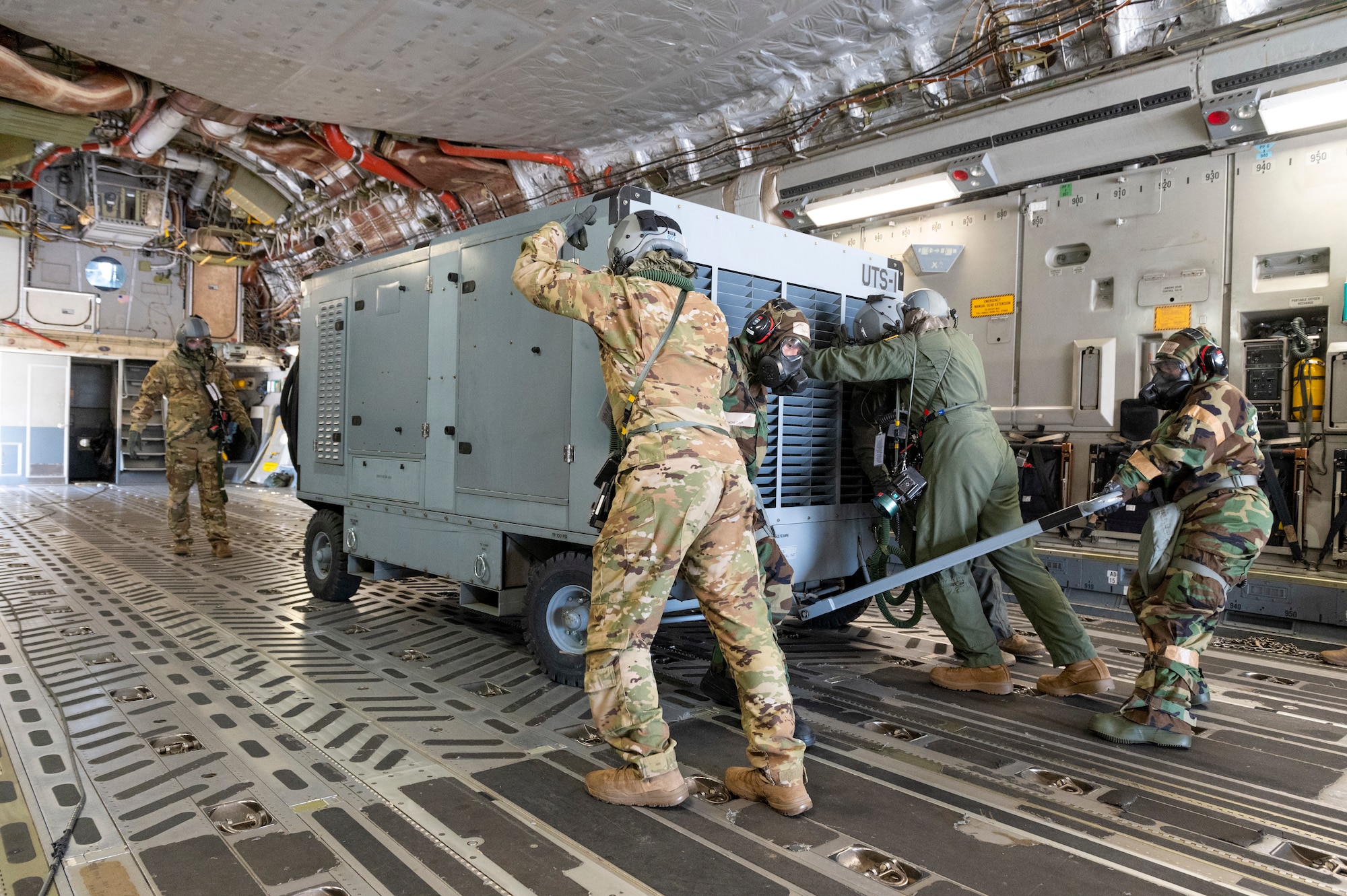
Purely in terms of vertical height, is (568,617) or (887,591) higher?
(887,591)

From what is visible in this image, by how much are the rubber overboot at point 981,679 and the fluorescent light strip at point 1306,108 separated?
3.86 metres

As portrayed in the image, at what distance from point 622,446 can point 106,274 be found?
17.3m

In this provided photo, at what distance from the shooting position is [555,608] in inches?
162

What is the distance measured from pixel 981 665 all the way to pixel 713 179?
560cm

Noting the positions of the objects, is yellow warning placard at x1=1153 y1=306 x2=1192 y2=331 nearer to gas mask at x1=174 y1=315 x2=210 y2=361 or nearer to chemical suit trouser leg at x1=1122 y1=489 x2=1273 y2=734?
chemical suit trouser leg at x1=1122 y1=489 x2=1273 y2=734

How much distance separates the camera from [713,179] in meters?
8.17

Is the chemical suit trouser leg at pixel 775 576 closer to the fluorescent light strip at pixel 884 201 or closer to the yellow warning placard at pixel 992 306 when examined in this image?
the yellow warning placard at pixel 992 306

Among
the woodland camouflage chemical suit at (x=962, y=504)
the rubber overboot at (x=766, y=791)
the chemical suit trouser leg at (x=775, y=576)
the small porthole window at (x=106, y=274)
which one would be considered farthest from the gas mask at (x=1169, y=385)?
the small porthole window at (x=106, y=274)

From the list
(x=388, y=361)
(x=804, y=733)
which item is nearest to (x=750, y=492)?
(x=804, y=733)

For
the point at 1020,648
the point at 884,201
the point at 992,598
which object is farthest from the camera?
the point at 884,201

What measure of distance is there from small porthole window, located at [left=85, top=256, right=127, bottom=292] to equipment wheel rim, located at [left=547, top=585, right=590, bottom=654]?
53.4 feet

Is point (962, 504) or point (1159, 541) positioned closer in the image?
point (1159, 541)

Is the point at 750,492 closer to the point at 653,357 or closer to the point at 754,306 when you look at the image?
the point at 653,357

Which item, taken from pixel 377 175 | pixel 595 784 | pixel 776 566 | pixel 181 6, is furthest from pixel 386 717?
pixel 377 175
